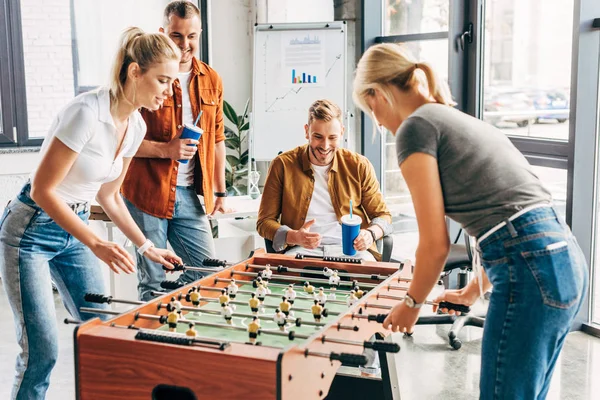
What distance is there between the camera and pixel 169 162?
3.07 meters

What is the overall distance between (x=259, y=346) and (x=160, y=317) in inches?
15.4

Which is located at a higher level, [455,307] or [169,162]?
[169,162]

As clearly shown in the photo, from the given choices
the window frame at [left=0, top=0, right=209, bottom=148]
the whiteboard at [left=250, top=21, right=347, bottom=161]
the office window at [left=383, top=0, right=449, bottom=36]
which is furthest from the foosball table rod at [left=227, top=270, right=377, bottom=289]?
the window frame at [left=0, top=0, right=209, bottom=148]

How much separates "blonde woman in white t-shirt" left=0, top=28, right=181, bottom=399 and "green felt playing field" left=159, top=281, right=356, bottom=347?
11.2 inches

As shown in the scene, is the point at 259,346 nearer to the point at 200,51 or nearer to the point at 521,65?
the point at 521,65

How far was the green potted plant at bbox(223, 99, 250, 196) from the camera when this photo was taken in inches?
217

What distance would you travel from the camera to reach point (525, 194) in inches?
67.7

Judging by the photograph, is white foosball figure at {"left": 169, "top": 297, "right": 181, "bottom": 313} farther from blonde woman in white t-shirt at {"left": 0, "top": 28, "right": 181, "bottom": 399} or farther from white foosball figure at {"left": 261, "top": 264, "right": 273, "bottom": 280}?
white foosball figure at {"left": 261, "top": 264, "right": 273, "bottom": 280}

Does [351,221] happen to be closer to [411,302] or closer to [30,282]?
[411,302]

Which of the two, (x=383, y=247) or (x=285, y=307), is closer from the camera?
(x=285, y=307)

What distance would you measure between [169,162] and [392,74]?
148cm

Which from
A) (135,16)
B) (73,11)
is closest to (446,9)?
(135,16)

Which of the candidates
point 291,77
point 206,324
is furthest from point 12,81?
point 206,324

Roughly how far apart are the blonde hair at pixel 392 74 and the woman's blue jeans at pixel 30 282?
1106 millimetres
